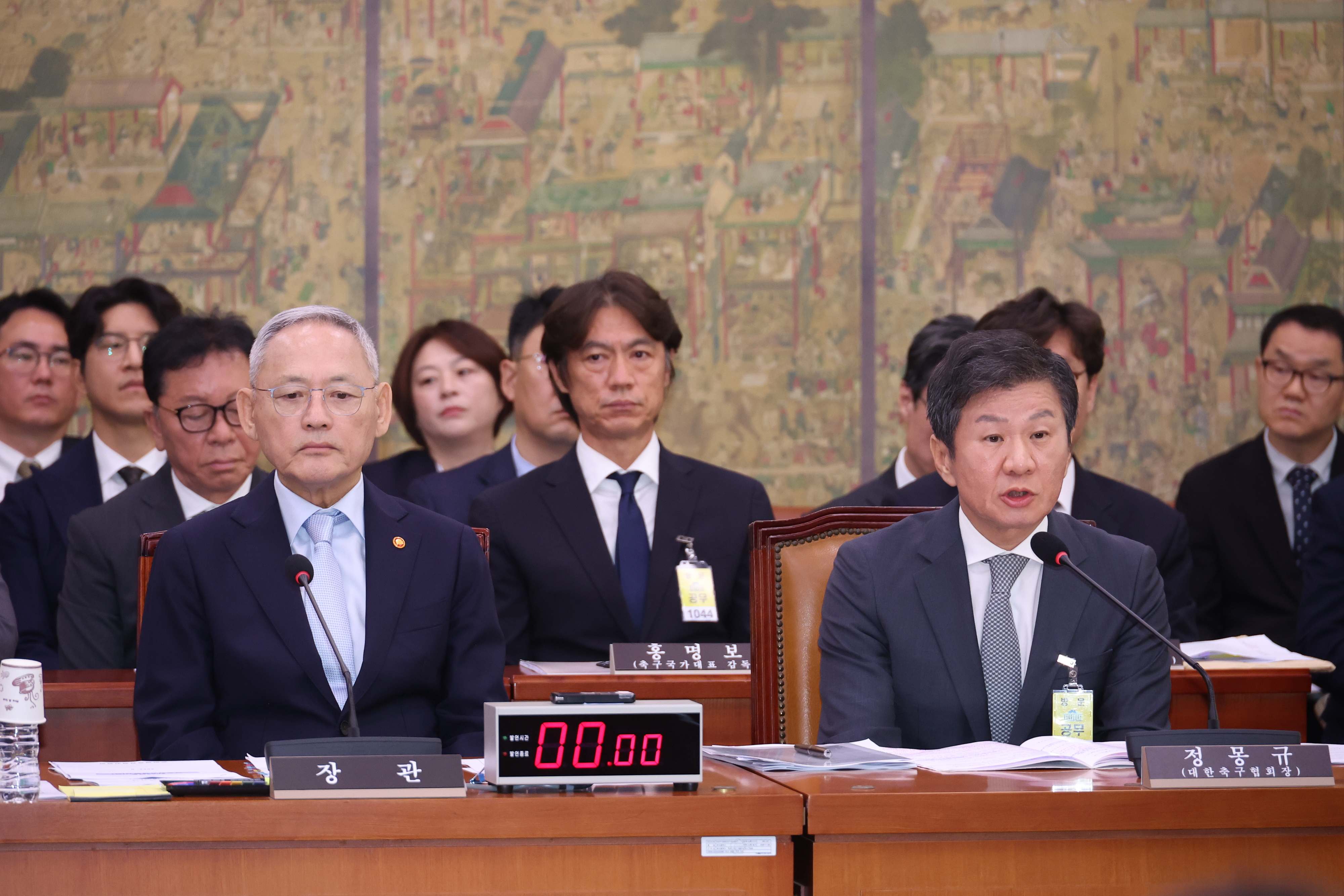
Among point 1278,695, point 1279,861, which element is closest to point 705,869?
point 1279,861

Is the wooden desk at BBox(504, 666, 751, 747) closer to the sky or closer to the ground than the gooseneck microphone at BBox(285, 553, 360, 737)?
closer to the ground

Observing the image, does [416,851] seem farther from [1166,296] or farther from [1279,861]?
[1166,296]

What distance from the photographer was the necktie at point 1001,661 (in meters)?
2.30

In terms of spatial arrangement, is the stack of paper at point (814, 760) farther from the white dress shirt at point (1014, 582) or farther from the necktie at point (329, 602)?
the necktie at point (329, 602)

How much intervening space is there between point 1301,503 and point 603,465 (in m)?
2.20

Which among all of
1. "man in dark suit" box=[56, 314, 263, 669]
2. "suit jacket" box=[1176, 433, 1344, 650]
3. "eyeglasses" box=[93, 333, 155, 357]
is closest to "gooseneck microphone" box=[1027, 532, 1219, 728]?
"man in dark suit" box=[56, 314, 263, 669]

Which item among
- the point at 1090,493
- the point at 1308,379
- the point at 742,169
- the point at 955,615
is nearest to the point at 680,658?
the point at 955,615

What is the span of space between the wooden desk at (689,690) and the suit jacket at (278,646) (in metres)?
0.44

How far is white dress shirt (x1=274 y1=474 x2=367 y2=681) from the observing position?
93.4 inches

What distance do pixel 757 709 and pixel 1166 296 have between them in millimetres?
3601

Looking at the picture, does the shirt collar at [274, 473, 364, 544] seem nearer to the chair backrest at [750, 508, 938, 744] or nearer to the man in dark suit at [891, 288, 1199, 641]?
the chair backrest at [750, 508, 938, 744]

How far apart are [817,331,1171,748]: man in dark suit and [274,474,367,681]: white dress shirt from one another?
0.76 metres

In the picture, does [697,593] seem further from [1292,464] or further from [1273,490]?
[1292,464]

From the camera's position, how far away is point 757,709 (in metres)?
2.52
